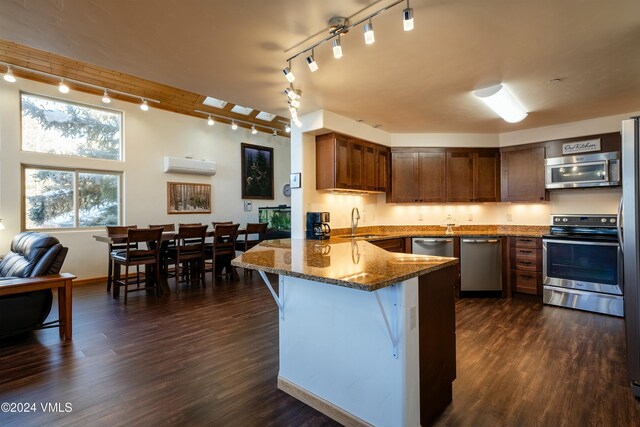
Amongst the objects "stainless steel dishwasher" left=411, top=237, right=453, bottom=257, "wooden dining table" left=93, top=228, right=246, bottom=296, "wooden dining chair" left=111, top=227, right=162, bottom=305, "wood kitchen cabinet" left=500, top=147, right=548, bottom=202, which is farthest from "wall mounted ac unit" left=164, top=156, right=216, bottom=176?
"wood kitchen cabinet" left=500, top=147, right=548, bottom=202

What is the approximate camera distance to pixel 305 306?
80.1 inches

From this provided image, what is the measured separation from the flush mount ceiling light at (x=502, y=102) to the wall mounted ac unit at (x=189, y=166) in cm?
527

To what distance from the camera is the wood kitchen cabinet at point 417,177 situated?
16.3 ft

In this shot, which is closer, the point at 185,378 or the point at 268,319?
the point at 185,378

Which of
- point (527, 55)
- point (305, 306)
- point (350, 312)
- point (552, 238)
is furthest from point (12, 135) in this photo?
point (552, 238)

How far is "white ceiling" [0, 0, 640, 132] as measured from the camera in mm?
1937

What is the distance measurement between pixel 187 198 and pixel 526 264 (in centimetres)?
608

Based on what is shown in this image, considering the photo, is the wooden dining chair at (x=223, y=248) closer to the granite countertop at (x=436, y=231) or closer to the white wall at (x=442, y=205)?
the white wall at (x=442, y=205)

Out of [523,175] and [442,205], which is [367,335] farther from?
[523,175]

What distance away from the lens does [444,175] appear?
16.2 feet

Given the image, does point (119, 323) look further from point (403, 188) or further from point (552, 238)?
point (552, 238)

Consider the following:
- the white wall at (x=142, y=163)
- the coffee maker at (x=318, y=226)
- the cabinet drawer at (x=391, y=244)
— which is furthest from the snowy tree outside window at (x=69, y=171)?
the cabinet drawer at (x=391, y=244)

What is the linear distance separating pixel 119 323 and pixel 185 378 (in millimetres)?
1651

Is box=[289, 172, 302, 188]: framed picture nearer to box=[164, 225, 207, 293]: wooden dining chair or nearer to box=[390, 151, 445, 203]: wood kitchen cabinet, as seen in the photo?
box=[390, 151, 445, 203]: wood kitchen cabinet
